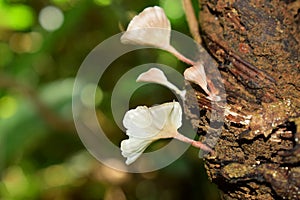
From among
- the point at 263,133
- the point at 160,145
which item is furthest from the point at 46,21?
the point at 263,133

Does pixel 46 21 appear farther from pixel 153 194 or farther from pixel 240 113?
pixel 240 113

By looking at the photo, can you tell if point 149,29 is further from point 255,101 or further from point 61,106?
point 61,106

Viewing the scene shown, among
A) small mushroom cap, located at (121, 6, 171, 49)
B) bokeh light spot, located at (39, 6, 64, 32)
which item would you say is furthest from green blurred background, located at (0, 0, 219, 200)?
A: small mushroom cap, located at (121, 6, 171, 49)

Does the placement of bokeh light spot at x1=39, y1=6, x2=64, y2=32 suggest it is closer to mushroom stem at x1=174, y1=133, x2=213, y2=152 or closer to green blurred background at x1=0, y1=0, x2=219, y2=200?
green blurred background at x1=0, y1=0, x2=219, y2=200

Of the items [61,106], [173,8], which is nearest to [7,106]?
[61,106]

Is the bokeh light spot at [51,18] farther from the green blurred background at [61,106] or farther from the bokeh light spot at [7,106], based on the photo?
the bokeh light spot at [7,106]

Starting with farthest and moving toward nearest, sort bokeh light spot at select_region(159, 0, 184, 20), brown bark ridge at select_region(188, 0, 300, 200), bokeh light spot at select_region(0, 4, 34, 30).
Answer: bokeh light spot at select_region(0, 4, 34, 30) → bokeh light spot at select_region(159, 0, 184, 20) → brown bark ridge at select_region(188, 0, 300, 200)
